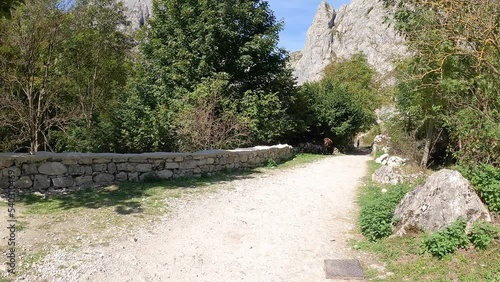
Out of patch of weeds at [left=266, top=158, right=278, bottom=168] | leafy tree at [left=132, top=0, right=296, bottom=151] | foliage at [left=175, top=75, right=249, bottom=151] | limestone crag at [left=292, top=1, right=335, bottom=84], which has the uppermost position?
limestone crag at [left=292, top=1, right=335, bottom=84]

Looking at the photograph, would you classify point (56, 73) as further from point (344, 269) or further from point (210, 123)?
point (344, 269)

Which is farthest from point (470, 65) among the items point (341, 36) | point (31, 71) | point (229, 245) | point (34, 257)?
point (341, 36)

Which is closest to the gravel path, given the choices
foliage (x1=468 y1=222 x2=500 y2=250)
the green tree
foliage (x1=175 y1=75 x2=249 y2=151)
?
foliage (x1=468 y1=222 x2=500 y2=250)

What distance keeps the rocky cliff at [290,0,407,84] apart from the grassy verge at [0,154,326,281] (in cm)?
6599

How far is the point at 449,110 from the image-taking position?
8977 millimetres

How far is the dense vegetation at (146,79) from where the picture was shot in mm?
13000

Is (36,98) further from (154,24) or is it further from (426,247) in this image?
(426,247)

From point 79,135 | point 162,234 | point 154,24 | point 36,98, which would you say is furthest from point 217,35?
point 162,234

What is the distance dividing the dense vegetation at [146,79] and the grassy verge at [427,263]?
26.2 ft

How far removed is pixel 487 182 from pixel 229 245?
156 inches

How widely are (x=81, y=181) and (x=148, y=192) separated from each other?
5.11ft

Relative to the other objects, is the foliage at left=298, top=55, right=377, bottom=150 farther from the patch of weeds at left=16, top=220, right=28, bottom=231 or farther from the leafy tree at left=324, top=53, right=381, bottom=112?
the patch of weeds at left=16, top=220, right=28, bottom=231

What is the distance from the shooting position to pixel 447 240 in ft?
15.3

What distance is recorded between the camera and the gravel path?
14.8 ft
